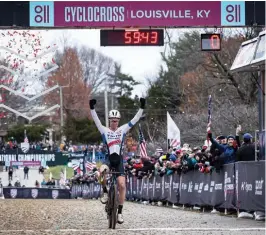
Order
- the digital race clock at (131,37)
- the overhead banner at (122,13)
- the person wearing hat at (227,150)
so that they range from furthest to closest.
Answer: the overhead banner at (122,13)
the digital race clock at (131,37)
the person wearing hat at (227,150)

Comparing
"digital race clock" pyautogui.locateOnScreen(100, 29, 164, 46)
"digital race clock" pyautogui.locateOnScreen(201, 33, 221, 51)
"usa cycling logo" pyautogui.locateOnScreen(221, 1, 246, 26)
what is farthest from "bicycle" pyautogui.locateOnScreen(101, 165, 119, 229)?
"usa cycling logo" pyautogui.locateOnScreen(221, 1, 246, 26)

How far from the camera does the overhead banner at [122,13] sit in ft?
87.7

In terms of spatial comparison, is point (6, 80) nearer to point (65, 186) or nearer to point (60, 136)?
point (65, 186)

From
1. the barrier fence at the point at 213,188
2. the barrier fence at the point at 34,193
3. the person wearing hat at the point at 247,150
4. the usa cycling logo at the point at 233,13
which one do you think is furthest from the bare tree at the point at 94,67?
the person wearing hat at the point at 247,150

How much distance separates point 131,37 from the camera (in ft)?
86.2

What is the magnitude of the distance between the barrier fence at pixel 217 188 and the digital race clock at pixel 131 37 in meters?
4.01

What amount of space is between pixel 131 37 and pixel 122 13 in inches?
36.3

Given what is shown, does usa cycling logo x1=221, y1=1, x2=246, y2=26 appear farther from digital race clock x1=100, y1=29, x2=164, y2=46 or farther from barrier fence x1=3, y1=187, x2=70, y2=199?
barrier fence x1=3, y1=187, x2=70, y2=199

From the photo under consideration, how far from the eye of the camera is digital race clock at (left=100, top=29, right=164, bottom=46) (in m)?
26.3

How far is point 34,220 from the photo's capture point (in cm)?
Answer: 1850

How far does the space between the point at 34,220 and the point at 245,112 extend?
87.2 ft

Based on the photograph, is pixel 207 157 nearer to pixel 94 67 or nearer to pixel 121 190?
pixel 121 190

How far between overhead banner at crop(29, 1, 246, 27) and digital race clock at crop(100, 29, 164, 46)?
0.28 metres

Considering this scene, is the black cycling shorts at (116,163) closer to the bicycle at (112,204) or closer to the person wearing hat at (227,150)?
the bicycle at (112,204)
